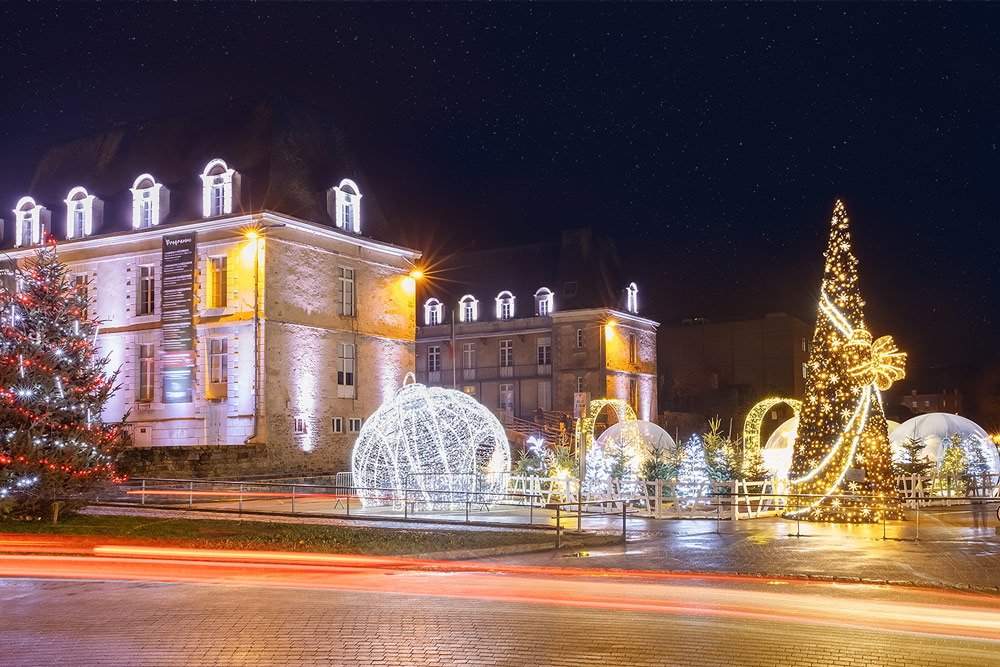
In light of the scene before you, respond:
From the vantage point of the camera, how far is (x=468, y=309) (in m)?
71.5

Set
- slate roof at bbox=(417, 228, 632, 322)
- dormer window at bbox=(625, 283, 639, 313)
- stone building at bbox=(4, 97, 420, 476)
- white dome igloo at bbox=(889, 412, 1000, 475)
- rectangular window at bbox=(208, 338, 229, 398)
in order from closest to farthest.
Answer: white dome igloo at bbox=(889, 412, 1000, 475)
stone building at bbox=(4, 97, 420, 476)
rectangular window at bbox=(208, 338, 229, 398)
slate roof at bbox=(417, 228, 632, 322)
dormer window at bbox=(625, 283, 639, 313)

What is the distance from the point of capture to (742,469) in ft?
89.0

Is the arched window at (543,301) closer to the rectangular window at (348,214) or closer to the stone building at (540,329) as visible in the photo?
the stone building at (540,329)

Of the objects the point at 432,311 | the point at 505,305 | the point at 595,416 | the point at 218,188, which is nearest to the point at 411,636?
the point at 595,416

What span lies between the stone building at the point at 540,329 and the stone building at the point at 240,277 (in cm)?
2011

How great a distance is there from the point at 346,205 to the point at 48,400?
973 inches

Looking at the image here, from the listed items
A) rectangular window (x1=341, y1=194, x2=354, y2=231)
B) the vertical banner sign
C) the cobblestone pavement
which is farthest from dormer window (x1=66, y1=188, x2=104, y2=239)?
the cobblestone pavement

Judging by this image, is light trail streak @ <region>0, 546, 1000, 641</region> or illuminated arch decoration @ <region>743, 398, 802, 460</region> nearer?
light trail streak @ <region>0, 546, 1000, 641</region>

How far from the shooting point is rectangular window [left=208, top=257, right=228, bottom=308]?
140ft

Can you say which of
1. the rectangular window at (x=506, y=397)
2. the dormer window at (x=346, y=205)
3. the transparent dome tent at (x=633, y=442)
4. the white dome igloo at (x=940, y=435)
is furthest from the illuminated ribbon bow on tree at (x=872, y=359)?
the rectangular window at (x=506, y=397)

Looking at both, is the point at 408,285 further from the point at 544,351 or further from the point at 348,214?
the point at 544,351

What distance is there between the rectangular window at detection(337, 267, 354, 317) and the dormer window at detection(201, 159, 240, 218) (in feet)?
19.7

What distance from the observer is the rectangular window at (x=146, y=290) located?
145ft

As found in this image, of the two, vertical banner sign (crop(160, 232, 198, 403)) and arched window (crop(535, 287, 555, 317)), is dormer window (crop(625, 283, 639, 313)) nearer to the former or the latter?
arched window (crop(535, 287, 555, 317))
